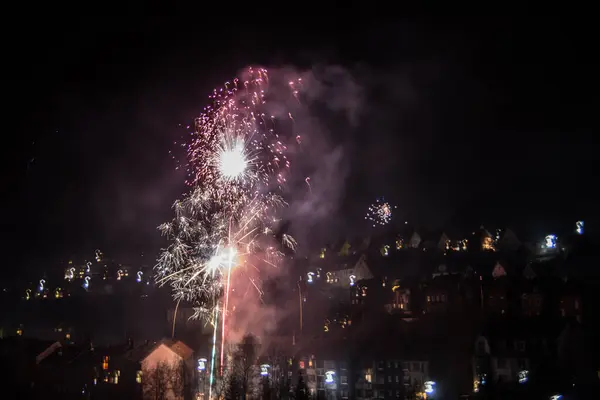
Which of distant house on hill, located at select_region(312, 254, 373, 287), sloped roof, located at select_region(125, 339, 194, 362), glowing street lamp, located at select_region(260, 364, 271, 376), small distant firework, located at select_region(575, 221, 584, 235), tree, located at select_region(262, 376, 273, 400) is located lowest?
tree, located at select_region(262, 376, 273, 400)

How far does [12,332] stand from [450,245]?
2000 inches

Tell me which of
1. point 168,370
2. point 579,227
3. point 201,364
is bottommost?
point 168,370

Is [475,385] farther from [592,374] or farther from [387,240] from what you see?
[387,240]

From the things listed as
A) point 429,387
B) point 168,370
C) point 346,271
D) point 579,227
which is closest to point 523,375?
point 429,387

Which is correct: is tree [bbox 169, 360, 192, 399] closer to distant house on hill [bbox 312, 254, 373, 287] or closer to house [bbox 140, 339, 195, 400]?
house [bbox 140, 339, 195, 400]

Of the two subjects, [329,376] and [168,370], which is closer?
[329,376]

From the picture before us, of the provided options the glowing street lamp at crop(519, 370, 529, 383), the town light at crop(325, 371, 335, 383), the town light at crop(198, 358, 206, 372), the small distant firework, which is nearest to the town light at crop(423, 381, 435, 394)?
the glowing street lamp at crop(519, 370, 529, 383)

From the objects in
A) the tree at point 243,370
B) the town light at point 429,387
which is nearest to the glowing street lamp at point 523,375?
the town light at point 429,387

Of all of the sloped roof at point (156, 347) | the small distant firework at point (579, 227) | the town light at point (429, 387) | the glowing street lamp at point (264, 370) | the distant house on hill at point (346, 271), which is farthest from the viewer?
the distant house on hill at point (346, 271)

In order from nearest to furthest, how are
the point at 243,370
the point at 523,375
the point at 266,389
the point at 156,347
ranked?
1. the point at 523,375
2. the point at 266,389
3. the point at 243,370
4. the point at 156,347

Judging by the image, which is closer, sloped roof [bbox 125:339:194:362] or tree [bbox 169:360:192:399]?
tree [bbox 169:360:192:399]

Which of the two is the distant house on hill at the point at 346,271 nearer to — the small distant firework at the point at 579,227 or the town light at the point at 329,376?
the town light at the point at 329,376

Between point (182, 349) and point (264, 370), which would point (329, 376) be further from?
point (182, 349)

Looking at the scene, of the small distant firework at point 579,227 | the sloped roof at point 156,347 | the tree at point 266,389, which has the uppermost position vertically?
the small distant firework at point 579,227
